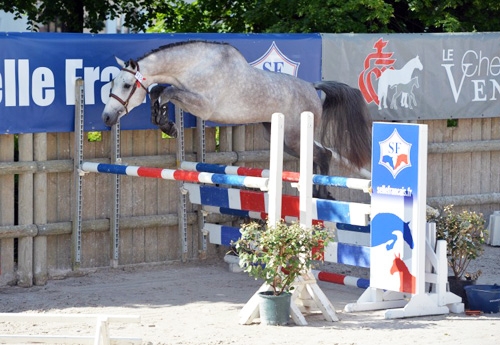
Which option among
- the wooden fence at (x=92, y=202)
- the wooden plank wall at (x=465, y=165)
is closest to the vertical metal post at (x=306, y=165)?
the wooden fence at (x=92, y=202)

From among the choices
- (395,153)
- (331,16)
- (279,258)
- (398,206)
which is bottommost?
(279,258)

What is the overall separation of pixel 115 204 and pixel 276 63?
208 cm

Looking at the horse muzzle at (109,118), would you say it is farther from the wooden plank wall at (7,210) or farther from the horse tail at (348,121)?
the horse tail at (348,121)

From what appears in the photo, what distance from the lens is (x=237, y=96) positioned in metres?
9.66

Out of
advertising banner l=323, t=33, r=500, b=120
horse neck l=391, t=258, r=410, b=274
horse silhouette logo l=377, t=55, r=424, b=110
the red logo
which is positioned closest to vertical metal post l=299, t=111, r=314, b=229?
horse neck l=391, t=258, r=410, b=274

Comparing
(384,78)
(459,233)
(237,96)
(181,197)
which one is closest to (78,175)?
(181,197)

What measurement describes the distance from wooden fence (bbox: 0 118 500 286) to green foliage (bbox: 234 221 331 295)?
240 cm

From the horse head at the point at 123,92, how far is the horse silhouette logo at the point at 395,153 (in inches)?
88.0

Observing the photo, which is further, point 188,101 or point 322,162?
point 322,162

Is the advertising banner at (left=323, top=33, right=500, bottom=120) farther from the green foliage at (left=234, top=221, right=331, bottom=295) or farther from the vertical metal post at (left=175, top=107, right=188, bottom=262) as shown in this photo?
the green foliage at (left=234, top=221, right=331, bottom=295)

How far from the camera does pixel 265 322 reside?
787 cm

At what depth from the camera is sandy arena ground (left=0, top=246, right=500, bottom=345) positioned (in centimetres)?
752

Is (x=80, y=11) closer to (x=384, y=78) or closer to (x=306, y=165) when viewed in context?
(x=384, y=78)

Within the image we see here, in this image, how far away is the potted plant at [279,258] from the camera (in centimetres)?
772
